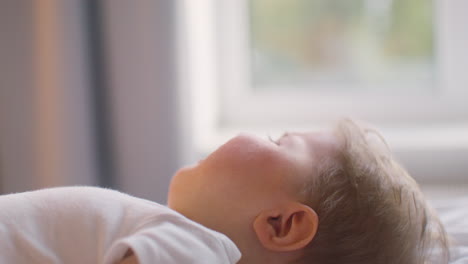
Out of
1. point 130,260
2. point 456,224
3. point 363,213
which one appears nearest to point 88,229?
point 130,260

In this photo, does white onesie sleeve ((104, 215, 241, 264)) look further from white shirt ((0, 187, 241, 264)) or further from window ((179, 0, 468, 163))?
window ((179, 0, 468, 163))

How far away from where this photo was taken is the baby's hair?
33.9 inches

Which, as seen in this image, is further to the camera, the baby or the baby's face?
the baby's face

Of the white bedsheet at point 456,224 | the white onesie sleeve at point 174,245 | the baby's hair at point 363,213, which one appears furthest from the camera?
the white bedsheet at point 456,224

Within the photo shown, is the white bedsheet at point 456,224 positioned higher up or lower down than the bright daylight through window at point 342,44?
lower down

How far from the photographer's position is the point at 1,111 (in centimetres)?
139

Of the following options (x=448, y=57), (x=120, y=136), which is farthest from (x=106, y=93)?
(x=448, y=57)

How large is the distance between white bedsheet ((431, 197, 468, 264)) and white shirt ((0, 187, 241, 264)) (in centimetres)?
43

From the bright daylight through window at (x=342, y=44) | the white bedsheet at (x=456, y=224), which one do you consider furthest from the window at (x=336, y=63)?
the white bedsheet at (x=456, y=224)

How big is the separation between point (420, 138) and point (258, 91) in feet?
1.92

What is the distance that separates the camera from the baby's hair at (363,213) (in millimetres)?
860

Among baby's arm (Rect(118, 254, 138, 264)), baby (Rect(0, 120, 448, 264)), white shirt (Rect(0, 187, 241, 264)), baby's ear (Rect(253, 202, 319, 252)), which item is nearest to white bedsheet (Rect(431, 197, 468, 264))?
baby (Rect(0, 120, 448, 264))

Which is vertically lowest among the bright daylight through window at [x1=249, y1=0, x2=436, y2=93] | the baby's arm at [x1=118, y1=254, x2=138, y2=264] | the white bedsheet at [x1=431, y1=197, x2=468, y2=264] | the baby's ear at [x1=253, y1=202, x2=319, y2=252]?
the white bedsheet at [x1=431, y1=197, x2=468, y2=264]

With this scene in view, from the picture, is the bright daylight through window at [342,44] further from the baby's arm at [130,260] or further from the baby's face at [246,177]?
the baby's arm at [130,260]
